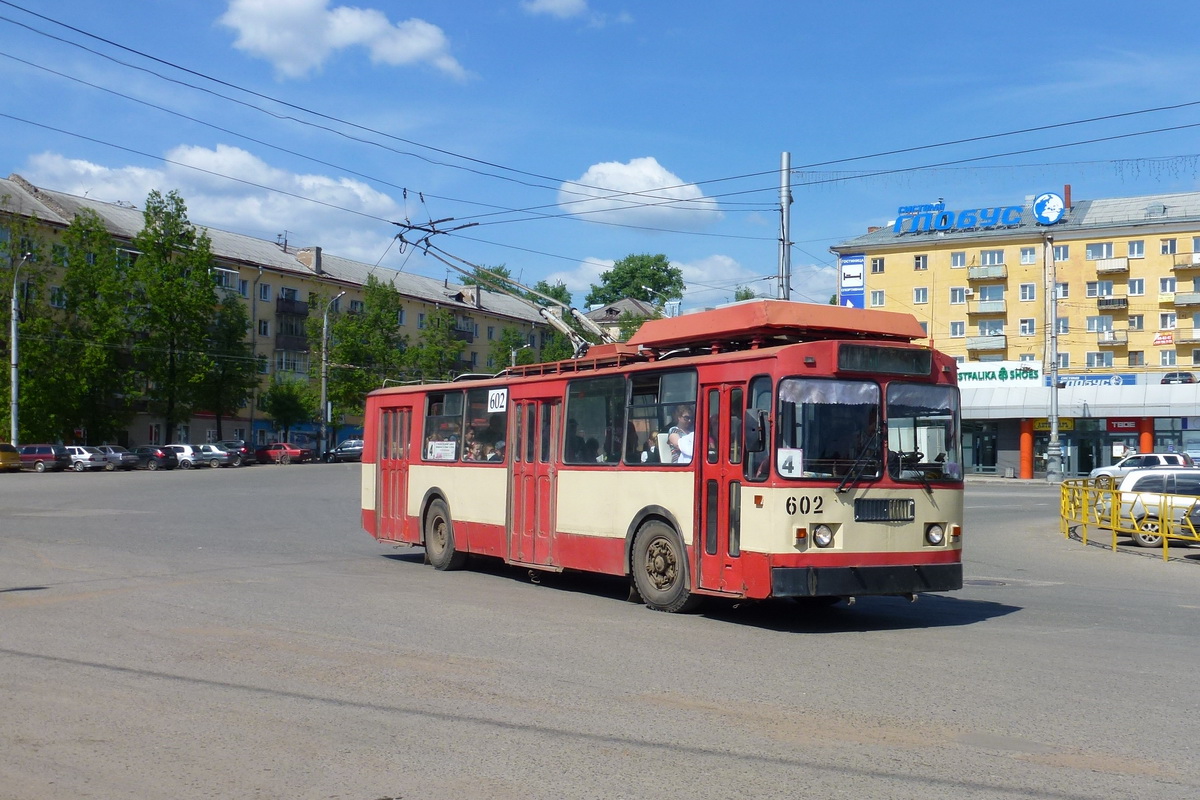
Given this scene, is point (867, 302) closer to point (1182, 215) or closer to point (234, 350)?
point (1182, 215)

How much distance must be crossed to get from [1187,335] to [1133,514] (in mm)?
55536

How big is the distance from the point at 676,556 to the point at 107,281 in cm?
6561

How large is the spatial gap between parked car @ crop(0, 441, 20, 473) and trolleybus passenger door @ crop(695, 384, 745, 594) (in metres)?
54.5

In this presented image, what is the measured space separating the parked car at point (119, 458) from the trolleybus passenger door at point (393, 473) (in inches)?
1957

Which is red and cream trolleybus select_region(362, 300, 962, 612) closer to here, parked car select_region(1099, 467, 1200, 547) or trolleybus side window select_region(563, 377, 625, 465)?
trolleybus side window select_region(563, 377, 625, 465)

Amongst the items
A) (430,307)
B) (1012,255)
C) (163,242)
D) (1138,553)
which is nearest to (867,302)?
(1012,255)

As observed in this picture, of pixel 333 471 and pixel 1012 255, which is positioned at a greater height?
pixel 1012 255

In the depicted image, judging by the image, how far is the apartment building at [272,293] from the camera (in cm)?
7450

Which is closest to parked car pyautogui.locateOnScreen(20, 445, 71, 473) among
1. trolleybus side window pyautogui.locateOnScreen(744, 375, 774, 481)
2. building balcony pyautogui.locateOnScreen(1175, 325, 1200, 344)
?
trolleybus side window pyautogui.locateOnScreen(744, 375, 774, 481)

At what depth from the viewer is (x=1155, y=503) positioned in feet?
71.5

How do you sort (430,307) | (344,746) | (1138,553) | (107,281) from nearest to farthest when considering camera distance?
(344,746)
(1138,553)
(107,281)
(430,307)

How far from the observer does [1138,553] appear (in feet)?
69.1

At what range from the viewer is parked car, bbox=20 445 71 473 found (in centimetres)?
5978

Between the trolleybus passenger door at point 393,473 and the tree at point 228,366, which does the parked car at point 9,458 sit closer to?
the tree at point 228,366
